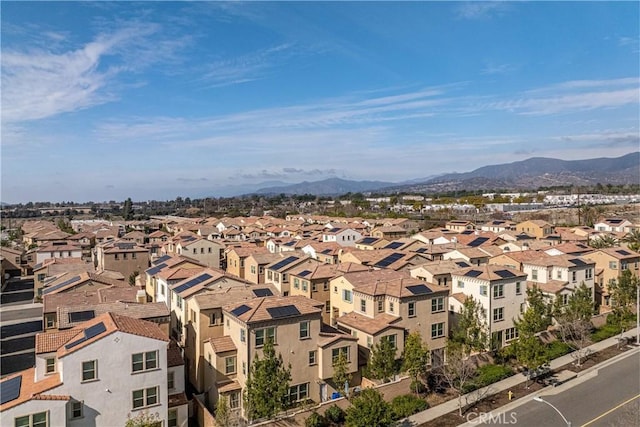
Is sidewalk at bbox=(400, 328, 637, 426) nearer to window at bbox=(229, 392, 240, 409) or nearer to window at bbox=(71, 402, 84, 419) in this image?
window at bbox=(229, 392, 240, 409)

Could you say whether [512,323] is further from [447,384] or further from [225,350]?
[225,350]

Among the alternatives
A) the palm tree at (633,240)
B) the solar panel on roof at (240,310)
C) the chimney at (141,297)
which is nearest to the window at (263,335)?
the solar panel on roof at (240,310)

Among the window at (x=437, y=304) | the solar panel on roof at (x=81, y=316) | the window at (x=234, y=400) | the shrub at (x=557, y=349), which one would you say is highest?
the solar panel on roof at (x=81, y=316)

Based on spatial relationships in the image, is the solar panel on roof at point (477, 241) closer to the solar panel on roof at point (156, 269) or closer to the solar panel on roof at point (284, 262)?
the solar panel on roof at point (284, 262)

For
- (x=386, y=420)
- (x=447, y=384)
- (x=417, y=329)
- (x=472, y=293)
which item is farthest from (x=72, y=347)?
(x=472, y=293)

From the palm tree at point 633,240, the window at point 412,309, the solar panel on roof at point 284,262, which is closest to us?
the window at point 412,309

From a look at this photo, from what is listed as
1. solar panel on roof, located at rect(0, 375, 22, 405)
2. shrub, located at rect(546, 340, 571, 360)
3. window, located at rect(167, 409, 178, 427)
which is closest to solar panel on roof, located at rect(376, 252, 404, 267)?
shrub, located at rect(546, 340, 571, 360)
